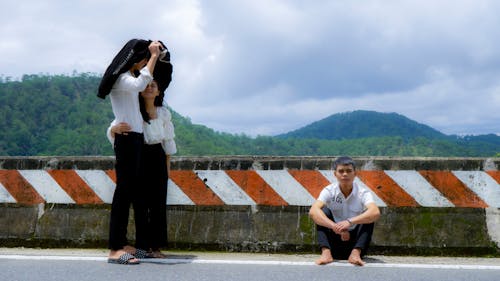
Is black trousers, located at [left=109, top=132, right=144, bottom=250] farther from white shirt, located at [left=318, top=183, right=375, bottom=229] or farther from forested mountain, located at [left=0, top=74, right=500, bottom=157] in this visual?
forested mountain, located at [left=0, top=74, right=500, bottom=157]

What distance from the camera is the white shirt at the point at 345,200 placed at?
5.34 m

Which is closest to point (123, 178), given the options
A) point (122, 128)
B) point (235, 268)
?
point (122, 128)

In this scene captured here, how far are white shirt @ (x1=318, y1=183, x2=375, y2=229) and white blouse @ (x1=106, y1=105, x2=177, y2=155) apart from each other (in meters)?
1.44

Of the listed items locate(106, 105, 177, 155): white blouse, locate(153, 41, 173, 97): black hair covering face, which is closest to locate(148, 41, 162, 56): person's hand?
locate(153, 41, 173, 97): black hair covering face

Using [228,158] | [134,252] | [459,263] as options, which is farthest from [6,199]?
[459,263]

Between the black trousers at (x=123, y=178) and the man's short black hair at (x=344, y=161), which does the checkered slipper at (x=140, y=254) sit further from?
the man's short black hair at (x=344, y=161)

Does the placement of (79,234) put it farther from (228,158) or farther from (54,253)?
(228,158)

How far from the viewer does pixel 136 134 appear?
201 inches

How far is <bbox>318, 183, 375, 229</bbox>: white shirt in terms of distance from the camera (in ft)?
17.5

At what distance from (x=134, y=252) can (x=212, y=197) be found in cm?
104

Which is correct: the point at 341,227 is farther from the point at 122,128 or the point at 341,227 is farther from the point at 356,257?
the point at 122,128

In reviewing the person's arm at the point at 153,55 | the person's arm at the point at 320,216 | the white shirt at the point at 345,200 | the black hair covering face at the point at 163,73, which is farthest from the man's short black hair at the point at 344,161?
the person's arm at the point at 153,55

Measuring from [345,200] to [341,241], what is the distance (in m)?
0.36

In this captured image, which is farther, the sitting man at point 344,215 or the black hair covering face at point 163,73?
the black hair covering face at point 163,73
